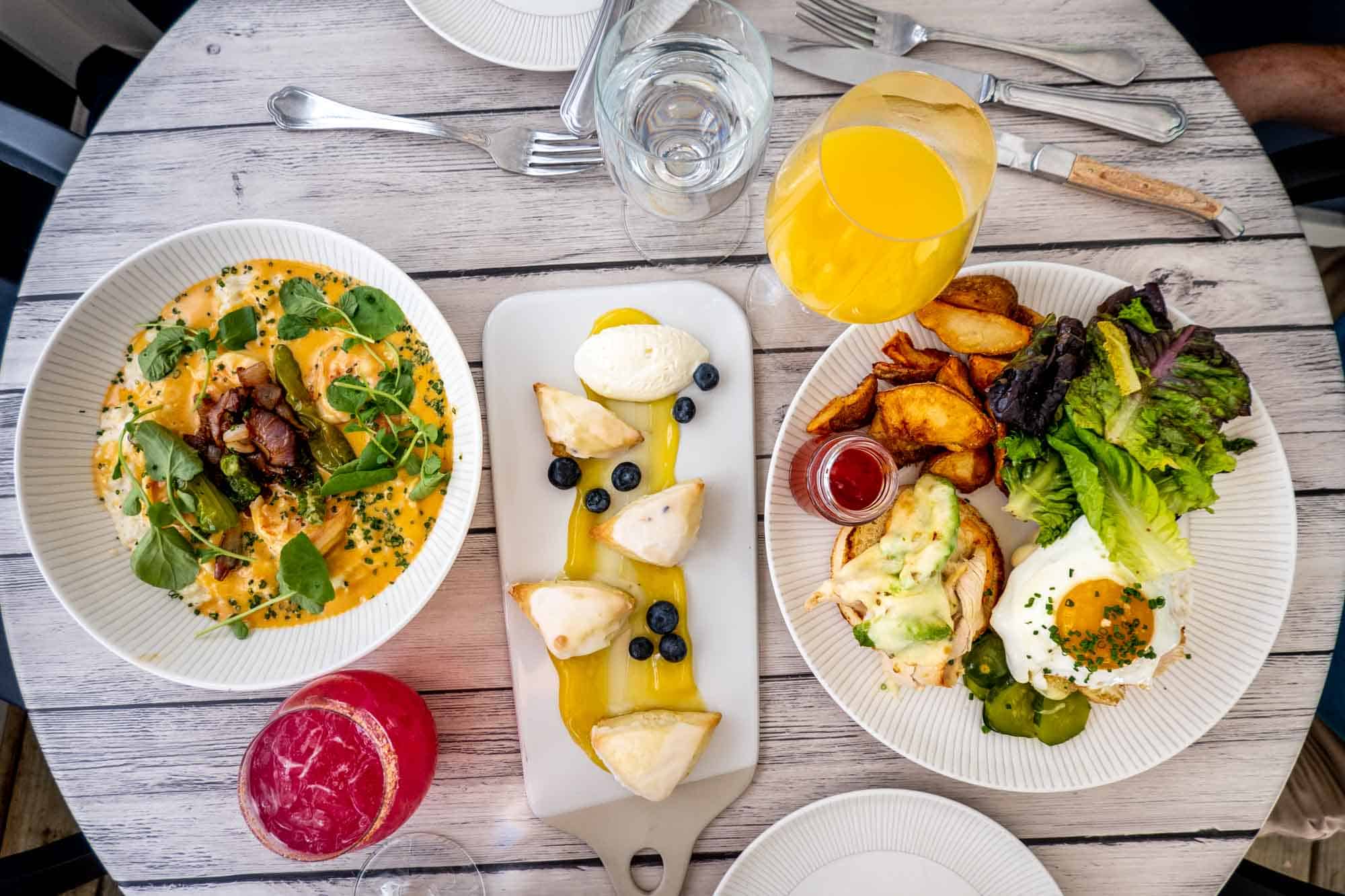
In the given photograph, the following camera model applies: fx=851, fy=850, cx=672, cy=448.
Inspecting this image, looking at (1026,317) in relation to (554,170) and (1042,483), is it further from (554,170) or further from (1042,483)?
(554,170)

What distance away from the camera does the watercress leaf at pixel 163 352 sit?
1.33 metres

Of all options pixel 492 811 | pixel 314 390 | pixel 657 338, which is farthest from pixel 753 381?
pixel 492 811

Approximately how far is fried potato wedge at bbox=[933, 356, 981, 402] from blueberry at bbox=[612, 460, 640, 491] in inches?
20.9

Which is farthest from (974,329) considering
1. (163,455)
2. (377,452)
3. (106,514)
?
(106,514)

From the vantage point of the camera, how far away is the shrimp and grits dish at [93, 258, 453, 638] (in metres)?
1.33

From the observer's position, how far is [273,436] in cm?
132

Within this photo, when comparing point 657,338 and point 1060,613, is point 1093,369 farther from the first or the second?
point 657,338

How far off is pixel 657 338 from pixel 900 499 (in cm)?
49

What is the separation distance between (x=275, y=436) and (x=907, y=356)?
39.9 inches

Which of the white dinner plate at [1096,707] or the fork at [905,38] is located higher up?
the fork at [905,38]

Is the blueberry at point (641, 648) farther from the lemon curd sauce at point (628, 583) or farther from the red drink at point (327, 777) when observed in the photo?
the red drink at point (327, 777)

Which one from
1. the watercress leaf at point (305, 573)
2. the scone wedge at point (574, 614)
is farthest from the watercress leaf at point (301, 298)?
the scone wedge at point (574, 614)

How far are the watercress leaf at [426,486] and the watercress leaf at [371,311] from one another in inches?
9.6

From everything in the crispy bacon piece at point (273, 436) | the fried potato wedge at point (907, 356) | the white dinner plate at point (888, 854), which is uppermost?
the fried potato wedge at point (907, 356)
